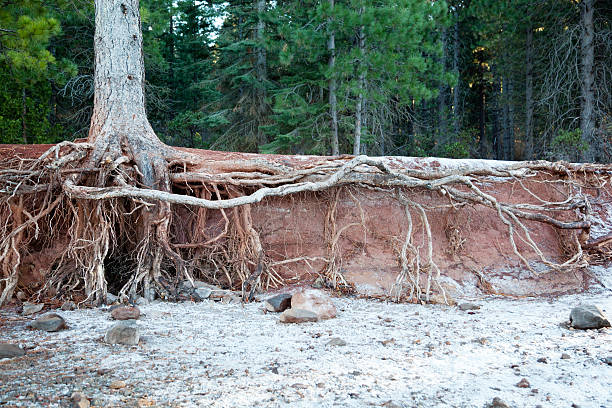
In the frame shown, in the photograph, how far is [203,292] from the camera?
500 cm

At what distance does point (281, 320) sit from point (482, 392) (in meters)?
1.93

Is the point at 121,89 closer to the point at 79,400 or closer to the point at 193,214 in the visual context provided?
the point at 193,214

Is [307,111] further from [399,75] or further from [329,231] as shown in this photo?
[329,231]

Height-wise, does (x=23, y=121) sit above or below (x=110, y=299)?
above

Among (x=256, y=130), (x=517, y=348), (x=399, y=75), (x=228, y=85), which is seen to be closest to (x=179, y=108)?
(x=228, y=85)

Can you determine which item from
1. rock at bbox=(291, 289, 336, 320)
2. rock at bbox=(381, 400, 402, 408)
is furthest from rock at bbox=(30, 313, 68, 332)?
rock at bbox=(381, 400, 402, 408)

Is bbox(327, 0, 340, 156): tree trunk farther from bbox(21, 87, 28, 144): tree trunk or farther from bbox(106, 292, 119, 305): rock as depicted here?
bbox(106, 292, 119, 305): rock

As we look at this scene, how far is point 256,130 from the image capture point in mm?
17047

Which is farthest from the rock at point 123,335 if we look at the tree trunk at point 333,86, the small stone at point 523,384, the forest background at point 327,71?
the tree trunk at point 333,86

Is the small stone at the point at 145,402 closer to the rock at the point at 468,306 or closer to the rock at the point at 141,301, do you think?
the rock at the point at 141,301

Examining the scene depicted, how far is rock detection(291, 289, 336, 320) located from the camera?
13.7 ft

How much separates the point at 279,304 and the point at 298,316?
48cm

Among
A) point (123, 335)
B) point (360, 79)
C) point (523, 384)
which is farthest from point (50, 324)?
point (360, 79)

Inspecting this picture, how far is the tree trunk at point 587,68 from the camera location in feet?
38.8
